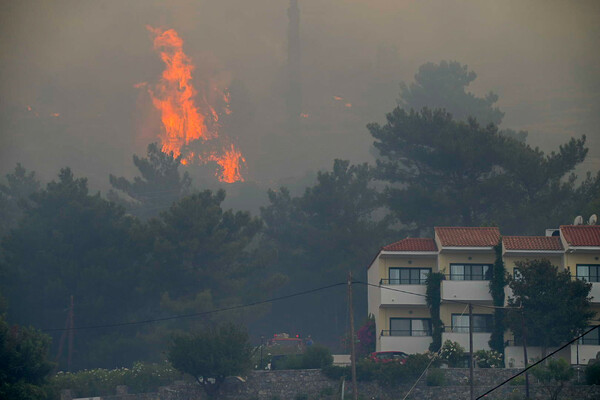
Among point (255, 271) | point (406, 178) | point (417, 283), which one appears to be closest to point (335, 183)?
point (406, 178)

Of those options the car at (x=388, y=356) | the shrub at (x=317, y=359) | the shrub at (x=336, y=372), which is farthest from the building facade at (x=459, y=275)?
the shrub at (x=336, y=372)

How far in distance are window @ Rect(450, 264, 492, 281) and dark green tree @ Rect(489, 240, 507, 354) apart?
1.75 metres

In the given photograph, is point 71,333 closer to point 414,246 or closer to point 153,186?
point 414,246

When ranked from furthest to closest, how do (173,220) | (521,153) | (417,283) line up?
(521,153) → (173,220) → (417,283)

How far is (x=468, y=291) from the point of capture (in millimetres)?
74250

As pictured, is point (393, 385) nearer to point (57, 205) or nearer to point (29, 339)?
point (29, 339)

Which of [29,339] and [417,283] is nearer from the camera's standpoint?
[29,339]

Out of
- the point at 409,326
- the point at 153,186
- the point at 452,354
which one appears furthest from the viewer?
the point at 153,186

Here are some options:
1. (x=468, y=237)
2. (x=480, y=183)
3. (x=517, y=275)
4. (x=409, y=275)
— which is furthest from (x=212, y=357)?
(x=480, y=183)

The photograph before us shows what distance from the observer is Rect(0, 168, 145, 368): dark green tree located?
88.6m

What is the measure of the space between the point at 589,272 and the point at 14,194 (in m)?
88.0

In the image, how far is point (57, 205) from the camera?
9506 cm

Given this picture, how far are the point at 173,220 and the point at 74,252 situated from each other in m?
10.4

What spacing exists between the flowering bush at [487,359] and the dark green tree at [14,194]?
70700 mm
